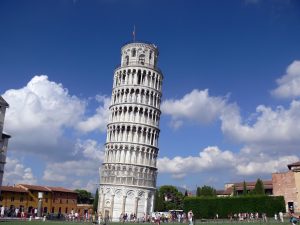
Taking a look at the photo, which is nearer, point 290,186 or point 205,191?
point 290,186

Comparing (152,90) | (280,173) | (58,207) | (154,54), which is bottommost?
(58,207)

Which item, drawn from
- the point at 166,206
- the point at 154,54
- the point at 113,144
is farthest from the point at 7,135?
the point at 166,206

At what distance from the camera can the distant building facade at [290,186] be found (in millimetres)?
56134

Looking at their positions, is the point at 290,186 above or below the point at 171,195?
above

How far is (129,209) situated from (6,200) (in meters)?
26.7

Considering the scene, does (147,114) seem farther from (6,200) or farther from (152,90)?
(6,200)

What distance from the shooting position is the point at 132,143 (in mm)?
65750

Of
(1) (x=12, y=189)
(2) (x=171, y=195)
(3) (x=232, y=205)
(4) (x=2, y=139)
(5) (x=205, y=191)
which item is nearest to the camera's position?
(4) (x=2, y=139)

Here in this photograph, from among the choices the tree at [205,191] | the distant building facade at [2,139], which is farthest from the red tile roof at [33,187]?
the tree at [205,191]

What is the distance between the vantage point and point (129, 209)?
64.6 meters

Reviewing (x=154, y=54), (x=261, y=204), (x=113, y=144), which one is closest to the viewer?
(x=261, y=204)

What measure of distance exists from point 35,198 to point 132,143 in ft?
96.2

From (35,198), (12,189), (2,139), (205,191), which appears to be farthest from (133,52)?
(35,198)

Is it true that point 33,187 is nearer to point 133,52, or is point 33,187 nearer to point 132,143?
point 132,143
